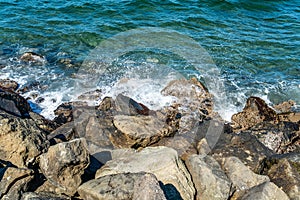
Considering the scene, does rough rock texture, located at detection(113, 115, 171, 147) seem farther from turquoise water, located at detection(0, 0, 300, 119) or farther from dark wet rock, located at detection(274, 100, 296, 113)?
dark wet rock, located at detection(274, 100, 296, 113)

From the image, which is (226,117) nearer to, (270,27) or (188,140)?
(188,140)

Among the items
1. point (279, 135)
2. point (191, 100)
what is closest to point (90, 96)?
point (191, 100)

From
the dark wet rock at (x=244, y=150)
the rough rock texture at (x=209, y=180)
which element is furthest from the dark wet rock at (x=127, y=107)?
Answer: the rough rock texture at (x=209, y=180)

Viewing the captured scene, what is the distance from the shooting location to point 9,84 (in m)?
12.0

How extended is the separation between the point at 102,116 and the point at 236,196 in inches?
163

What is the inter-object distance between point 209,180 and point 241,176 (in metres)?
0.76

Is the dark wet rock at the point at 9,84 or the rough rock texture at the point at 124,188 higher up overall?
the rough rock texture at the point at 124,188

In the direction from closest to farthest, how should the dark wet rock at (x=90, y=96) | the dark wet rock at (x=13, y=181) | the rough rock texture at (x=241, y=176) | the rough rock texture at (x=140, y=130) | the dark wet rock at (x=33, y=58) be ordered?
the dark wet rock at (x=13, y=181), the rough rock texture at (x=241, y=176), the rough rock texture at (x=140, y=130), the dark wet rock at (x=90, y=96), the dark wet rock at (x=33, y=58)

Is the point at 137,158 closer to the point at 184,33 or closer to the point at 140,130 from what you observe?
the point at 140,130

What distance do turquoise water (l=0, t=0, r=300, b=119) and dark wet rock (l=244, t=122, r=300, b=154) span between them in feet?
8.04

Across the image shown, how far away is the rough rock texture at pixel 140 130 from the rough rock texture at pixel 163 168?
4.44 feet

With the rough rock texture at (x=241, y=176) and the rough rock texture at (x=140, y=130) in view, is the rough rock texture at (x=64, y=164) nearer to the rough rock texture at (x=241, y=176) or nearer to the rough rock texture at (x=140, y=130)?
the rough rock texture at (x=140, y=130)

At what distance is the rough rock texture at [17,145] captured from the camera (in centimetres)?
604

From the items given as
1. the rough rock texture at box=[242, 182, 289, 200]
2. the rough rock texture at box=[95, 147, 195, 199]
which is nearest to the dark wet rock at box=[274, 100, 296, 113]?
the rough rock texture at box=[242, 182, 289, 200]
